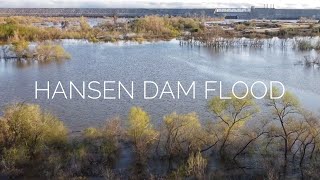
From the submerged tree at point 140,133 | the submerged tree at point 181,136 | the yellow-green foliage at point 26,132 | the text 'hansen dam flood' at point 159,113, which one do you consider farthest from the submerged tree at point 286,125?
the yellow-green foliage at point 26,132

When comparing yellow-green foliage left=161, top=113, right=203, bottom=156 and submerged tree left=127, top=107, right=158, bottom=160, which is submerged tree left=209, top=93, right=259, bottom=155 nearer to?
yellow-green foliage left=161, top=113, right=203, bottom=156

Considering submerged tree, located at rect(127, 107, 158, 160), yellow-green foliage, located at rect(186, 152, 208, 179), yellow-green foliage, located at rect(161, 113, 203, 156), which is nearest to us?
yellow-green foliage, located at rect(186, 152, 208, 179)

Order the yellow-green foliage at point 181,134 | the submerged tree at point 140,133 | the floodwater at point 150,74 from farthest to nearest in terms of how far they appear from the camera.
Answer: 1. the floodwater at point 150,74
2. the yellow-green foliage at point 181,134
3. the submerged tree at point 140,133

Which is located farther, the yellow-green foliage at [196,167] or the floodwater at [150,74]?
the floodwater at [150,74]

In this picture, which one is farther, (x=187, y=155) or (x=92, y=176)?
(x=187, y=155)

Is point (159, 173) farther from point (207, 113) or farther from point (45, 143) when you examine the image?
point (207, 113)

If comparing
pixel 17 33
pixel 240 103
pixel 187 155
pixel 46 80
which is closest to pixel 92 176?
pixel 187 155

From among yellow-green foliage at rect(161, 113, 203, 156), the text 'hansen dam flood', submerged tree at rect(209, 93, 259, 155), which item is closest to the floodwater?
the text 'hansen dam flood'

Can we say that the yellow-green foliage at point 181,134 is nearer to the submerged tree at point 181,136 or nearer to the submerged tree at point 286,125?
the submerged tree at point 181,136
